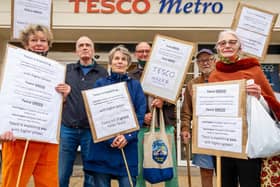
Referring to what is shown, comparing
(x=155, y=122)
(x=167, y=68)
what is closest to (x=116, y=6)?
(x=167, y=68)

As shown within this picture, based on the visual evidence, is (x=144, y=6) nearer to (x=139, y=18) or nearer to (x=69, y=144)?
(x=139, y=18)

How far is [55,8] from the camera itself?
784 cm

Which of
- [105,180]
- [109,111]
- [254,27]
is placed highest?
[254,27]

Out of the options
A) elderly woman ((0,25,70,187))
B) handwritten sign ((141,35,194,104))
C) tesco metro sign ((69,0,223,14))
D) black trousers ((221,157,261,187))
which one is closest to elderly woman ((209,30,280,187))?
black trousers ((221,157,261,187))

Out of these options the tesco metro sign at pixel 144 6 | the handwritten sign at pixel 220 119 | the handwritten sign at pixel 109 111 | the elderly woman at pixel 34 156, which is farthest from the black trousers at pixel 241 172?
the tesco metro sign at pixel 144 6

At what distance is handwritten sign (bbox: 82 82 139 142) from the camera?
10.4 feet

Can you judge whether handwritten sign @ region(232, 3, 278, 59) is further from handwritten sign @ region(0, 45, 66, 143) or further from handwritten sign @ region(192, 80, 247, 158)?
handwritten sign @ region(0, 45, 66, 143)

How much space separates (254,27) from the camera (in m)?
3.74

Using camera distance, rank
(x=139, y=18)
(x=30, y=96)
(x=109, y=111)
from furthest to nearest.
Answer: (x=139, y=18) → (x=109, y=111) → (x=30, y=96)

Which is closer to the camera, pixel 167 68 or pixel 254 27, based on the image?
pixel 254 27

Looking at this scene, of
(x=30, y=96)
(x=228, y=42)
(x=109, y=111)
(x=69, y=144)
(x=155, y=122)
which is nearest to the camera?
(x=30, y=96)

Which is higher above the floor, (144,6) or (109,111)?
(144,6)

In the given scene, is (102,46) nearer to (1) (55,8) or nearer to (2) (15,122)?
(1) (55,8)

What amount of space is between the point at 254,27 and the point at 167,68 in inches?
38.7
